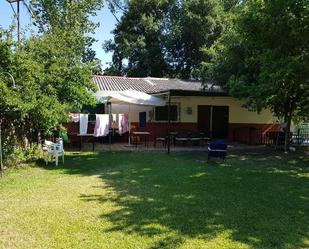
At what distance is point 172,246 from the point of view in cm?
502

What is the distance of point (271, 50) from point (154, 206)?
703 centimetres

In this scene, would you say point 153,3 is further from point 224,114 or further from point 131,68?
point 224,114

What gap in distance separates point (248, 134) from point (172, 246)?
52.4 ft

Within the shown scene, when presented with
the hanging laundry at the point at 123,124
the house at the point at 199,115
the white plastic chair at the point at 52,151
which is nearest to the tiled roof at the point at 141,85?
the house at the point at 199,115

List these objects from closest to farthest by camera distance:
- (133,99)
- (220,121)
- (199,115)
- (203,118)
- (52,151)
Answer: (52,151) < (133,99) < (199,115) < (203,118) < (220,121)

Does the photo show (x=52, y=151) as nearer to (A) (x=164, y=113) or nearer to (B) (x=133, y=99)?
(B) (x=133, y=99)

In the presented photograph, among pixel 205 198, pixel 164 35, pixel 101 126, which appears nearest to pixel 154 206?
pixel 205 198

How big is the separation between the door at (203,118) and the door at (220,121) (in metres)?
0.34

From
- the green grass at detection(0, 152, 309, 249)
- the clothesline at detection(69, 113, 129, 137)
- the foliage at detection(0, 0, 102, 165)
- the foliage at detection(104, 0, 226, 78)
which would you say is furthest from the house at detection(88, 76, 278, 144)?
the foliage at detection(104, 0, 226, 78)

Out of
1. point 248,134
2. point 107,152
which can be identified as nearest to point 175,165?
point 107,152

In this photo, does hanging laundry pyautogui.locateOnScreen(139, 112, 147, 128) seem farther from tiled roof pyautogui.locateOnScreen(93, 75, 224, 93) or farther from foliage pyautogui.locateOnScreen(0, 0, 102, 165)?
foliage pyautogui.locateOnScreen(0, 0, 102, 165)

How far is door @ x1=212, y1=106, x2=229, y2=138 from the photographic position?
2050 cm

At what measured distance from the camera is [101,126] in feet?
50.7

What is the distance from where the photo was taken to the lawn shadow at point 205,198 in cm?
559
